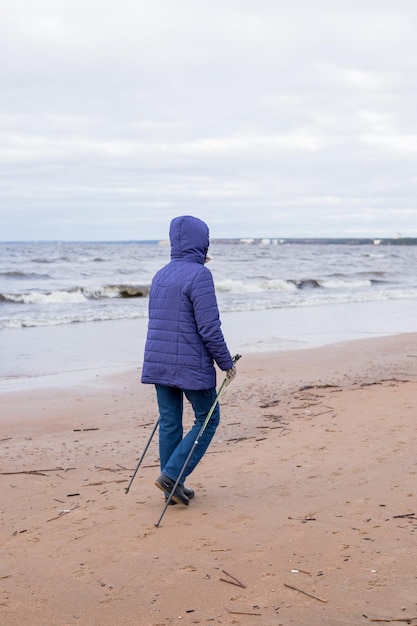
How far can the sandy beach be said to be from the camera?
3.38 meters

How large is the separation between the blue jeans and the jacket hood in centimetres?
81

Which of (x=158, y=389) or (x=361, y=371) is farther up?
(x=158, y=389)

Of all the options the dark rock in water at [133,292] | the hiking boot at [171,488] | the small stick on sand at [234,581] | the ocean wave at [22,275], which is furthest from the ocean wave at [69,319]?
the ocean wave at [22,275]

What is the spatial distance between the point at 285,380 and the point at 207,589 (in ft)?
20.0

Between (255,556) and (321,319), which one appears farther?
(321,319)

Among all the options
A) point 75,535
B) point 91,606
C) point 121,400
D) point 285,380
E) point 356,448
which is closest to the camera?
point 91,606

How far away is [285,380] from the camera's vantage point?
952cm

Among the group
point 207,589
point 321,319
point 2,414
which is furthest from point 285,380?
point 321,319

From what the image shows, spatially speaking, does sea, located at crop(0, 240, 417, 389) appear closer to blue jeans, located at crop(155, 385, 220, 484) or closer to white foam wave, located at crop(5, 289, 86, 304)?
white foam wave, located at crop(5, 289, 86, 304)

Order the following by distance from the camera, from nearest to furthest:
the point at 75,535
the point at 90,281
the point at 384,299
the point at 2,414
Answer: the point at 75,535, the point at 2,414, the point at 384,299, the point at 90,281

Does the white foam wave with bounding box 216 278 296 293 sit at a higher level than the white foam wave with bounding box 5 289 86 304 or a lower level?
higher

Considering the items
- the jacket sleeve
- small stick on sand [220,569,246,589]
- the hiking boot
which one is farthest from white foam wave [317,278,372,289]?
small stick on sand [220,569,246,589]

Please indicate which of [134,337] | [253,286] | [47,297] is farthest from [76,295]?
[134,337]

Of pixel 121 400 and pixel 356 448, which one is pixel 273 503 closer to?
pixel 356 448
